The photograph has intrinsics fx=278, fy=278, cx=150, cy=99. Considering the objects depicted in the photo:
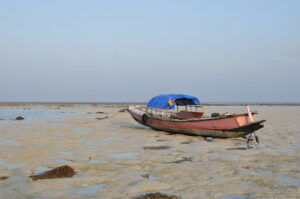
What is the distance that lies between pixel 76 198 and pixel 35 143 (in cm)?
887

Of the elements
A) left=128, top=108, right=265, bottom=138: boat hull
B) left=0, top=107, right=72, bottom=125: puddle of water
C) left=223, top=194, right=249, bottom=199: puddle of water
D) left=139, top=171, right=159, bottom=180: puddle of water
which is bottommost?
left=0, top=107, right=72, bottom=125: puddle of water

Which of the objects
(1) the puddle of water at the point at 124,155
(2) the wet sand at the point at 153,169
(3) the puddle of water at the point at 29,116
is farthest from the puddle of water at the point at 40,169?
(3) the puddle of water at the point at 29,116

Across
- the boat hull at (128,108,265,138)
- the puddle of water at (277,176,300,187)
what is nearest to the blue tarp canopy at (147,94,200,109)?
the boat hull at (128,108,265,138)

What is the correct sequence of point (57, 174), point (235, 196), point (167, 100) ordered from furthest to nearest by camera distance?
point (167, 100)
point (57, 174)
point (235, 196)

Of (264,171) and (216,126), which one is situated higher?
(216,126)

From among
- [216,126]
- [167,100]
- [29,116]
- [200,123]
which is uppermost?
[167,100]

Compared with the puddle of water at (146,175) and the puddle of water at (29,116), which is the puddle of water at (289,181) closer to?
the puddle of water at (146,175)

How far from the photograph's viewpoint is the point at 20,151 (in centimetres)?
1161

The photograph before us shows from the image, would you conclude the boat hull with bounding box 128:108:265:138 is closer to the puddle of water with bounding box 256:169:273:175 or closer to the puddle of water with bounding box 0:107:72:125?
the puddle of water with bounding box 256:169:273:175

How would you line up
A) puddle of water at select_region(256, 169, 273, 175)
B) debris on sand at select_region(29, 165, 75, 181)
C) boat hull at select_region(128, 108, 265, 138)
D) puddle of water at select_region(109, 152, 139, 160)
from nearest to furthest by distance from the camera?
debris on sand at select_region(29, 165, 75, 181) → puddle of water at select_region(256, 169, 273, 175) → puddle of water at select_region(109, 152, 139, 160) → boat hull at select_region(128, 108, 265, 138)

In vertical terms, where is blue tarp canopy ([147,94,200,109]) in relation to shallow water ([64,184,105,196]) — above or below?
above

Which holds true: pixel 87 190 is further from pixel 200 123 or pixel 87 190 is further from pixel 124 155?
pixel 200 123

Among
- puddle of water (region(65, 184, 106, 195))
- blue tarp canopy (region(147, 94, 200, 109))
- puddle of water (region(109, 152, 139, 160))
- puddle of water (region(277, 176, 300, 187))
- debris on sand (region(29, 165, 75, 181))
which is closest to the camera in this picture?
puddle of water (region(65, 184, 106, 195))

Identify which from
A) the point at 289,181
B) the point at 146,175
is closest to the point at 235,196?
the point at 289,181
